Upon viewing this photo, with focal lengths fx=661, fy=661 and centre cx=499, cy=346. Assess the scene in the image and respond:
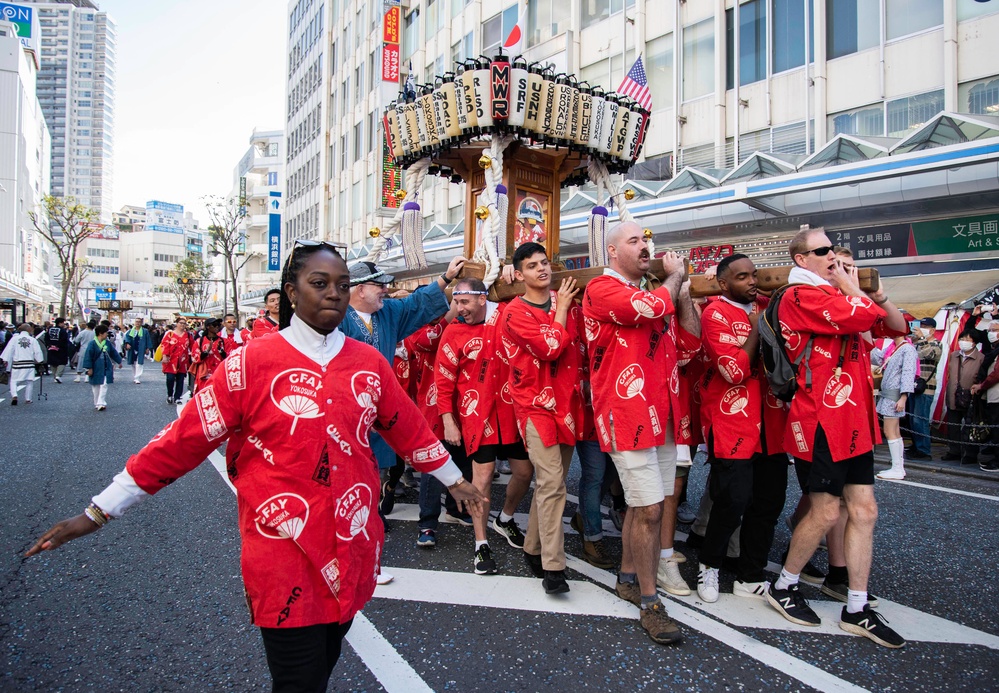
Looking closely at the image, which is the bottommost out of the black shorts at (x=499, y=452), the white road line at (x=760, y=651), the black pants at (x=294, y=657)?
the white road line at (x=760, y=651)

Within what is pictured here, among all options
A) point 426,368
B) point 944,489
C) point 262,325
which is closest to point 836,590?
point 426,368

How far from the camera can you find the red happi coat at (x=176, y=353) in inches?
571

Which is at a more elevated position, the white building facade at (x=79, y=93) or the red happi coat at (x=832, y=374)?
the white building facade at (x=79, y=93)

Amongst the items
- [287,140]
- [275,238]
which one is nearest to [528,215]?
[275,238]

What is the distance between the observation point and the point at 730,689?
9.45 ft

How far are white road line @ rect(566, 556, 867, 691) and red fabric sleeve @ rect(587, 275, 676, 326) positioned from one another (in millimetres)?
1648

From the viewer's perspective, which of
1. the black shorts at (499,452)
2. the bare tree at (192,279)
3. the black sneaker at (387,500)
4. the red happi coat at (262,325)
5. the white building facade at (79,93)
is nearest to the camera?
the black shorts at (499,452)

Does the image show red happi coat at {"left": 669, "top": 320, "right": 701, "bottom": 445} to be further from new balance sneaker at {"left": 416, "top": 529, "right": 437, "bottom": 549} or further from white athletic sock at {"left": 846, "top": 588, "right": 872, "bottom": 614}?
new balance sneaker at {"left": 416, "top": 529, "right": 437, "bottom": 549}

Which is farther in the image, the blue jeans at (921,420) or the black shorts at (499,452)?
the blue jeans at (921,420)

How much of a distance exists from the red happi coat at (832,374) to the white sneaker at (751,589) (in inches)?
35.5

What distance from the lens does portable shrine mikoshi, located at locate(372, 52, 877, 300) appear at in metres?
5.98

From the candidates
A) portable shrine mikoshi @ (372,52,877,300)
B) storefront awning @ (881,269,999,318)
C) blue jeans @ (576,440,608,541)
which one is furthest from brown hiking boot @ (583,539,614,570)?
storefront awning @ (881,269,999,318)

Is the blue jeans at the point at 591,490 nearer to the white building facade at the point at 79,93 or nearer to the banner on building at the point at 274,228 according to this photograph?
the banner on building at the point at 274,228

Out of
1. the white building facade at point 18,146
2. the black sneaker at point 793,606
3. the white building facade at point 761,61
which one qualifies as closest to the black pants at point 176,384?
the white building facade at point 761,61
